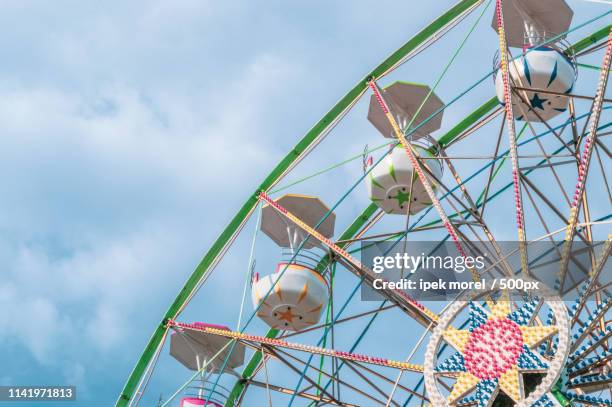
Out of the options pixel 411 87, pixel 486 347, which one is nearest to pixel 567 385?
pixel 486 347

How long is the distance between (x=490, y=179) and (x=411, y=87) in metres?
2.70

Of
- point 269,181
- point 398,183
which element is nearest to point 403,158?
point 398,183

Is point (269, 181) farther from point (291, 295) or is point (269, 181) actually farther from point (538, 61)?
point (538, 61)

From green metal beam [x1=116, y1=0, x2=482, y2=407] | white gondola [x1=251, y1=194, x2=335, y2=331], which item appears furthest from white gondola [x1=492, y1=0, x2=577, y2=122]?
white gondola [x1=251, y1=194, x2=335, y2=331]

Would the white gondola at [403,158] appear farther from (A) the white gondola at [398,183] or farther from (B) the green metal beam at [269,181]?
(B) the green metal beam at [269,181]

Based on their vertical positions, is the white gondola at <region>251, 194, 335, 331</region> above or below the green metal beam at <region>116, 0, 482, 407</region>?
below

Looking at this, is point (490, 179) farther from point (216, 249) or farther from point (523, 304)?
point (216, 249)

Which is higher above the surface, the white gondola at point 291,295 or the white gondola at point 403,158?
the white gondola at point 403,158

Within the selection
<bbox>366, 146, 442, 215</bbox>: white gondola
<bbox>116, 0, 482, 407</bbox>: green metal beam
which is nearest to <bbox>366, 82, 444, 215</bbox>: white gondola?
<bbox>366, 146, 442, 215</bbox>: white gondola

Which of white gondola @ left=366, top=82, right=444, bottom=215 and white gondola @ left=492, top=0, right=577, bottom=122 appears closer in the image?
white gondola @ left=492, top=0, right=577, bottom=122

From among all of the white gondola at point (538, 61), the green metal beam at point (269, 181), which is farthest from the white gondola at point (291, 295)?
the white gondola at point (538, 61)

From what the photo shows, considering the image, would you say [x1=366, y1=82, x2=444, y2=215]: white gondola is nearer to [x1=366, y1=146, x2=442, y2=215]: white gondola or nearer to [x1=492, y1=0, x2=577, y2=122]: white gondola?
[x1=366, y1=146, x2=442, y2=215]: white gondola

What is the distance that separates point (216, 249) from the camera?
17141 mm

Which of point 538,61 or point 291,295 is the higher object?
point 538,61
